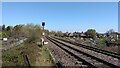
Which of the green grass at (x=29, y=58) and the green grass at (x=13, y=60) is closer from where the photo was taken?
the green grass at (x=13, y=60)

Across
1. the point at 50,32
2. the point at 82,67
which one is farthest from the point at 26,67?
the point at 50,32

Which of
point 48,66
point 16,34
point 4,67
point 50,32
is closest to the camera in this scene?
point 4,67

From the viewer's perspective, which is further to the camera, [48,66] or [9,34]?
[9,34]

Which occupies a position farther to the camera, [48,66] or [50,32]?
[50,32]

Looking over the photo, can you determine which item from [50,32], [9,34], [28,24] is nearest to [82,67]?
[9,34]

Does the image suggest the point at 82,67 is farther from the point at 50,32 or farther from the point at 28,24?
the point at 50,32

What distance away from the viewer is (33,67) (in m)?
13.3

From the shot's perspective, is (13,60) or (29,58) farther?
(29,58)

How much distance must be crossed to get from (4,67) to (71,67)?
401 cm

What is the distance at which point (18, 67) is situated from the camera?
43.2 feet

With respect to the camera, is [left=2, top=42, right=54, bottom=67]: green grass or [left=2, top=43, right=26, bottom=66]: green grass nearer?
[left=2, top=43, right=26, bottom=66]: green grass

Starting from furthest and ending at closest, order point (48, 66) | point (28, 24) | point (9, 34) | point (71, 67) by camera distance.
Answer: point (28, 24) < point (9, 34) < point (71, 67) < point (48, 66)

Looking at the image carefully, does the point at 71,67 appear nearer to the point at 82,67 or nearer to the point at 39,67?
the point at 82,67

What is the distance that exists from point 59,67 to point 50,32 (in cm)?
17454
